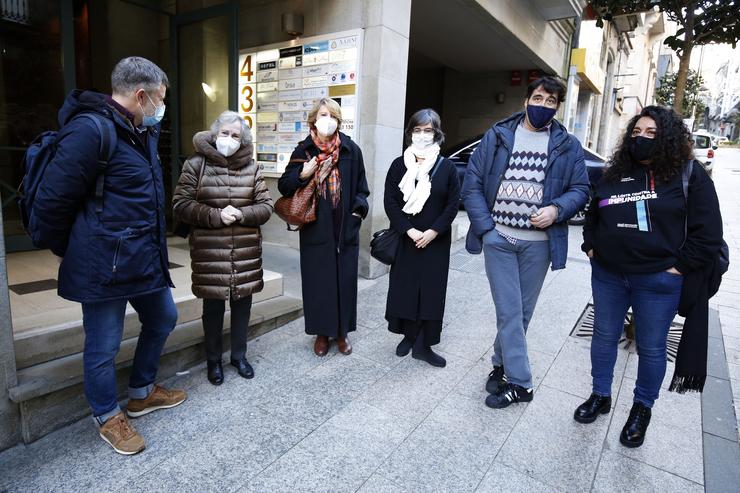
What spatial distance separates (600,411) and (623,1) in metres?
4.40

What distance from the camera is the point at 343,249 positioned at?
3.51 metres

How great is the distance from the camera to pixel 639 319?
2.65 m

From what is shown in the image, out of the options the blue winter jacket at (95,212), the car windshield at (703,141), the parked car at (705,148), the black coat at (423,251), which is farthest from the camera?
the car windshield at (703,141)

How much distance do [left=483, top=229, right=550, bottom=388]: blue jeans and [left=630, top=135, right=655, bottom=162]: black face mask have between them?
0.69m

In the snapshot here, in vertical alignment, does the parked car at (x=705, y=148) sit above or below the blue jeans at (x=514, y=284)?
above

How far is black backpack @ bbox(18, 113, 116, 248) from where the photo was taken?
210 cm

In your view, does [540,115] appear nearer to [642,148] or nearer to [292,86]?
[642,148]

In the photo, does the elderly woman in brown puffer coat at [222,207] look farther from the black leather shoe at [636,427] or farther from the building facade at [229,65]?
the building facade at [229,65]

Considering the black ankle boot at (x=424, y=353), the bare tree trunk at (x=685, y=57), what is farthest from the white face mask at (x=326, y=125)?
the bare tree trunk at (x=685, y=57)

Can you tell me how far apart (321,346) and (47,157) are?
85.7 inches

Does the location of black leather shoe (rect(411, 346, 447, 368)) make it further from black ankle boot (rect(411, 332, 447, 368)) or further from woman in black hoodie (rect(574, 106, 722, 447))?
woman in black hoodie (rect(574, 106, 722, 447))

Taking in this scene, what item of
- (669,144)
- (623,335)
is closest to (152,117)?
(669,144)

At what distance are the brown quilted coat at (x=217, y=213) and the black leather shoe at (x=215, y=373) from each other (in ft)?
1.72

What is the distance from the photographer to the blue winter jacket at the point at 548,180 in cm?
278
